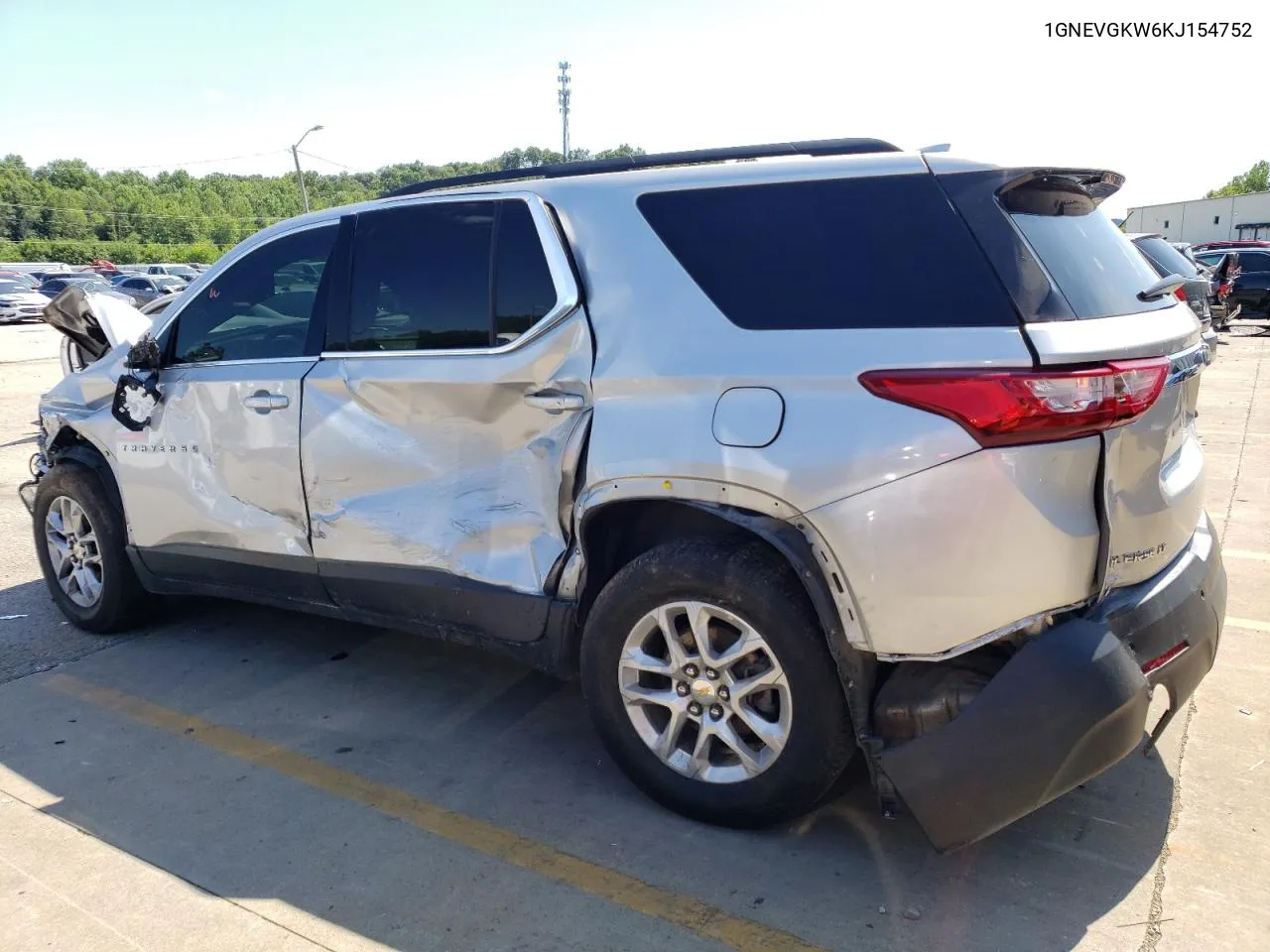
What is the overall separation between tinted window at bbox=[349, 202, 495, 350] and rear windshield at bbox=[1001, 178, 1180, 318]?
70.1 inches

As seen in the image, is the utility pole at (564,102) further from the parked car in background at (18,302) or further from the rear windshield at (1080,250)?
the rear windshield at (1080,250)

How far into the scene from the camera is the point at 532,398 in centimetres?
338

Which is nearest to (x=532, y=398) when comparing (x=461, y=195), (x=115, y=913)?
(x=461, y=195)

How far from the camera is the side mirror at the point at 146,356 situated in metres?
4.47

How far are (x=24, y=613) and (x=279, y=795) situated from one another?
9.26 feet

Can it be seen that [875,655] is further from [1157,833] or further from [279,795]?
[279,795]

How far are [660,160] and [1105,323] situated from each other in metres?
1.59

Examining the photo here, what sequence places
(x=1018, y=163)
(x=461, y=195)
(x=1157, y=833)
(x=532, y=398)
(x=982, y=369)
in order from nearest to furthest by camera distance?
(x=982, y=369) < (x=1018, y=163) < (x=1157, y=833) < (x=532, y=398) < (x=461, y=195)

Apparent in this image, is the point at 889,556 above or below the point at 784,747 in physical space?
above

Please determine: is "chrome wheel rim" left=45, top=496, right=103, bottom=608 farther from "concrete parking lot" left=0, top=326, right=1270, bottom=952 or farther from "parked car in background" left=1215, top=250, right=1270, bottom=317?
"parked car in background" left=1215, top=250, right=1270, bottom=317

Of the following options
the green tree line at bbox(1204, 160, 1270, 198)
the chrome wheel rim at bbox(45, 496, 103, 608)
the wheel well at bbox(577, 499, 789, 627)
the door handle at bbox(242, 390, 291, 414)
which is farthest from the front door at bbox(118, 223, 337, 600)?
the green tree line at bbox(1204, 160, 1270, 198)

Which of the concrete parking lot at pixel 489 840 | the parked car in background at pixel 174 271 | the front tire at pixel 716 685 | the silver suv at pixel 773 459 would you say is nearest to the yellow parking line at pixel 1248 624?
the concrete parking lot at pixel 489 840

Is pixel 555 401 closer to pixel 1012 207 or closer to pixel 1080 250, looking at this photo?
pixel 1012 207

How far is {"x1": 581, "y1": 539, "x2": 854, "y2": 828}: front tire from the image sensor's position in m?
2.85
